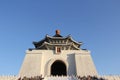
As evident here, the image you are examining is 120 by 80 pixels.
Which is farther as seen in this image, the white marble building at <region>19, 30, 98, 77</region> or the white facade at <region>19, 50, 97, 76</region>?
the white marble building at <region>19, 30, 98, 77</region>

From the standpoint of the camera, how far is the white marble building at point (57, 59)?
749 inches

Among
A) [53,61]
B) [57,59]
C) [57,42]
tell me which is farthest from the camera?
[57,42]

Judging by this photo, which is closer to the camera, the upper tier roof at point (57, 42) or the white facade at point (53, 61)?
the white facade at point (53, 61)

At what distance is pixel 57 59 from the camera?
2077cm

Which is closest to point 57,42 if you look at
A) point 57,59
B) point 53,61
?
point 57,59

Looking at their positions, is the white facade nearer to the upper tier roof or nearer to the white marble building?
the white marble building

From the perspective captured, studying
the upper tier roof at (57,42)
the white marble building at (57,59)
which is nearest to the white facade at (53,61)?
the white marble building at (57,59)

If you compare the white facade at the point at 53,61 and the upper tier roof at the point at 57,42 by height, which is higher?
the upper tier roof at the point at 57,42

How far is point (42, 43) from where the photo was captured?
23266mm

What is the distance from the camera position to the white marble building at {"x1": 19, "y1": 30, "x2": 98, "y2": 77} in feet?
62.4

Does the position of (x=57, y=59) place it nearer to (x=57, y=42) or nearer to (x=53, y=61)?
(x=53, y=61)

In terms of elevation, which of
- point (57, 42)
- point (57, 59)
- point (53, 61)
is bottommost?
point (53, 61)

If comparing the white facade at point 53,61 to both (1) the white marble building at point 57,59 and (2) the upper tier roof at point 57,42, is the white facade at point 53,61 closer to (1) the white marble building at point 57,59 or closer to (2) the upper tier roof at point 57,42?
(1) the white marble building at point 57,59

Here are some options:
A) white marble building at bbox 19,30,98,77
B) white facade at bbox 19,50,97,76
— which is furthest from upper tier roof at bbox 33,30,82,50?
white facade at bbox 19,50,97,76
